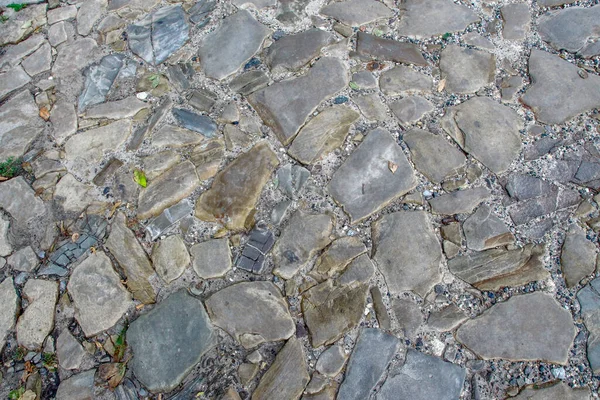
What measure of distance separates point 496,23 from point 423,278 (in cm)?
151

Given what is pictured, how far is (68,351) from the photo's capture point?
2.16m

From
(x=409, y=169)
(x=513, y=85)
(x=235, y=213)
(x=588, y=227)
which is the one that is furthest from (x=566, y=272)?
(x=235, y=213)

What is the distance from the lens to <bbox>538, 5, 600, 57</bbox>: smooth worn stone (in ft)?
8.66

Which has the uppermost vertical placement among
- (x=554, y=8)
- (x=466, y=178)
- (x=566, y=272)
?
(x=554, y=8)

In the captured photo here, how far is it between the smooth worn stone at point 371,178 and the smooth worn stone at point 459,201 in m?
0.14

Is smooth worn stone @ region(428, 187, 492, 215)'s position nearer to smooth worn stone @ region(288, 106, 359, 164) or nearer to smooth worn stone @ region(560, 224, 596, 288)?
smooth worn stone @ region(560, 224, 596, 288)

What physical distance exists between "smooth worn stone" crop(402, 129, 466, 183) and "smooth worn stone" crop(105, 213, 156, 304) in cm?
129

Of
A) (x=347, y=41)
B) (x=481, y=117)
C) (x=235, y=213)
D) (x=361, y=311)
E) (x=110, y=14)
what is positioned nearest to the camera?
(x=361, y=311)

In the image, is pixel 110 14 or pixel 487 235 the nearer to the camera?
pixel 487 235

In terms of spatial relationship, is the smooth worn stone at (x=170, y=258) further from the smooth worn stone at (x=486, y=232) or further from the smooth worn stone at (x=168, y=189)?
the smooth worn stone at (x=486, y=232)

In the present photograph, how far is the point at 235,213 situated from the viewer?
2.29m

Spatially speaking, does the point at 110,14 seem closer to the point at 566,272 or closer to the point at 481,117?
the point at 481,117

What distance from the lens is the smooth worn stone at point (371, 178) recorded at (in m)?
2.28

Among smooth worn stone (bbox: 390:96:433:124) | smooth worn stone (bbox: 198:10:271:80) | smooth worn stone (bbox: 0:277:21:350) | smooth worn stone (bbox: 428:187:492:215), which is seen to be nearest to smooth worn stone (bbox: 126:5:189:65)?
smooth worn stone (bbox: 198:10:271:80)
